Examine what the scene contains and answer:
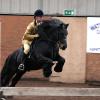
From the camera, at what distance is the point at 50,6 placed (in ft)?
68.1

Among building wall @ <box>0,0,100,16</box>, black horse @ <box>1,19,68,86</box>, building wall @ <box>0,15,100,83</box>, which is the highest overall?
building wall @ <box>0,0,100,16</box>

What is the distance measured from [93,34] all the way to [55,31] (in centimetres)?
838

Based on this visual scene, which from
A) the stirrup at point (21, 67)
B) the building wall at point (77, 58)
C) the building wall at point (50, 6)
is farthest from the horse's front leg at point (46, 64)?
the building wall at point (50, 6)

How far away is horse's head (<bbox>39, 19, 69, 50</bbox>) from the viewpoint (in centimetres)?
1213

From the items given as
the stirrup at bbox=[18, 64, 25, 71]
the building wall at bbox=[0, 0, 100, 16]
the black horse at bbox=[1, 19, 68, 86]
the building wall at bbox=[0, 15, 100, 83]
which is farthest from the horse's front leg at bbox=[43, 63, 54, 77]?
the building wall at bbox=[0, 0, 100, 16]

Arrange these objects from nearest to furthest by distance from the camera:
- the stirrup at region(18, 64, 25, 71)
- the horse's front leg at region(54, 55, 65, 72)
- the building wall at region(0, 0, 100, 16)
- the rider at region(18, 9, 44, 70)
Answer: the horse's front leg at region(54, 55, 65, 72)
the rider at region(18, 9, 44, 70)
the stirrup at region(18, 64, 25, 71)
the building wall at region(0, 0, 100, 16)

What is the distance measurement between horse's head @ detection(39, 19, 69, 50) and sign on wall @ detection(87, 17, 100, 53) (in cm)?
817

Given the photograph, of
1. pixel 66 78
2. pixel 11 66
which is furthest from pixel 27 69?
pixel 66 78

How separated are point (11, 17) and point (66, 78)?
3.18 metres

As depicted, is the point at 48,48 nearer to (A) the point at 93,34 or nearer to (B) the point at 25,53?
(B) the point at 25,53

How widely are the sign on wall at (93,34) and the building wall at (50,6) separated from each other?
12.5 inches

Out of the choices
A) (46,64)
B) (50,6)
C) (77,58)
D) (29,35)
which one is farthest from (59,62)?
(50,6)

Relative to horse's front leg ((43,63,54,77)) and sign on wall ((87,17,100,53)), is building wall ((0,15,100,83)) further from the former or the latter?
horse's front leg ((43,63,54,77))

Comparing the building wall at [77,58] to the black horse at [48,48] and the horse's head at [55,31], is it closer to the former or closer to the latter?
the black horse at [48,48]
